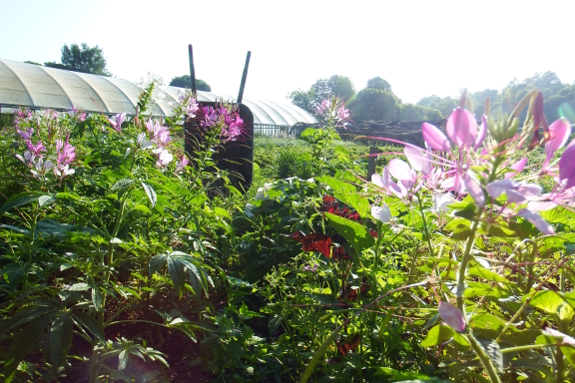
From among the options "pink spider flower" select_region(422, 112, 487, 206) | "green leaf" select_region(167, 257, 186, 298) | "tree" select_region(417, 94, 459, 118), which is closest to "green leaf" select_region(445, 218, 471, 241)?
"pink spider flower" select_region(422, 112, 487, 206)

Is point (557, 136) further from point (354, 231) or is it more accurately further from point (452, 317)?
point (354, 231)

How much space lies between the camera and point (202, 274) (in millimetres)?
1214

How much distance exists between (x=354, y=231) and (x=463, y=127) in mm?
562

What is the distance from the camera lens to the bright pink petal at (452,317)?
545 millimetres

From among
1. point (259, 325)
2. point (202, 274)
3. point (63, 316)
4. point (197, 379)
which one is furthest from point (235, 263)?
point (63, 316)

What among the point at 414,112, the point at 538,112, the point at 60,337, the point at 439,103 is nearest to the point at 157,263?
the point at 60,337

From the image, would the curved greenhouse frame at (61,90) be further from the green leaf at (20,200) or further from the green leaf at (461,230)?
the green leaf at (461,230)

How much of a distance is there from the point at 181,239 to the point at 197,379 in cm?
65

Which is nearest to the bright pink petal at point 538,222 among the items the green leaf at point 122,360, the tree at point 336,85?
the green leaf at point 122,360

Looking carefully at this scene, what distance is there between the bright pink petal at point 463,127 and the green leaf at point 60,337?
0.95 meters

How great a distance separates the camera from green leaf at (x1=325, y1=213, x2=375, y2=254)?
3.41ft

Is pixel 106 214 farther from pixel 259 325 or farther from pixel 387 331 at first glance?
pixel 387 331

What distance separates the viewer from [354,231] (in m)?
1.08

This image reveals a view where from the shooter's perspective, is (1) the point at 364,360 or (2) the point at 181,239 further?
(2) the point at 181,239
